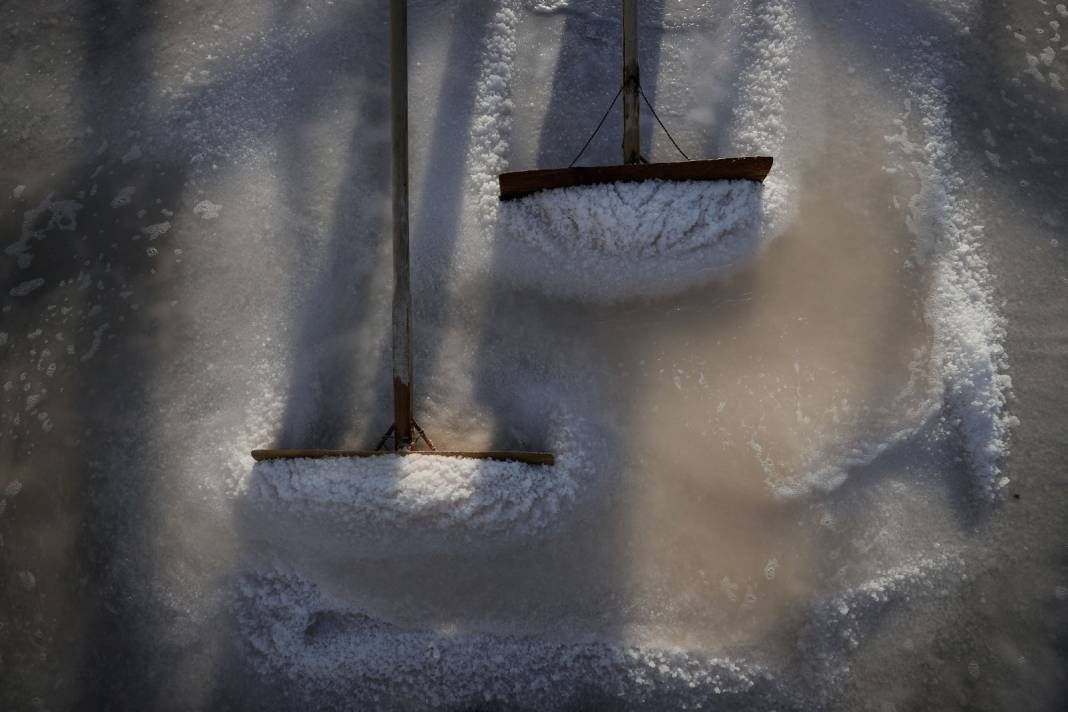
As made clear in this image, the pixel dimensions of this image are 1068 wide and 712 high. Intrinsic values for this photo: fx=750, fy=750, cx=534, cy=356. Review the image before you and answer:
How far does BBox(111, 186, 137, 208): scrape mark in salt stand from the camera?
2014mm

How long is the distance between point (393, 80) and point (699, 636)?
1507 mm

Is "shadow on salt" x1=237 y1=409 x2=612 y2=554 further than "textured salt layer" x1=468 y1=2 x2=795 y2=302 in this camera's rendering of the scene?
No

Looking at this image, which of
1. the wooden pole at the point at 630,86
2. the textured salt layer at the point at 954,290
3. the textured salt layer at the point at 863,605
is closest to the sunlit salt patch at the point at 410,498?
the textured salt layer at the point at 863,605

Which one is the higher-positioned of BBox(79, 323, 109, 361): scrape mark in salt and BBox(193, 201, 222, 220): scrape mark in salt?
BBox(193, 201, 222, 220): scrape mark in salt

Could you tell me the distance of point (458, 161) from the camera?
1995 millimetres

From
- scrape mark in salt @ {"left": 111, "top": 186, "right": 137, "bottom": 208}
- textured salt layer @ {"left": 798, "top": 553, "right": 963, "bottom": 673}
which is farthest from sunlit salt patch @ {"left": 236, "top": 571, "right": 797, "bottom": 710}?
scrape mark in salt @ {"left": 111, "top": 186, "right": 137, "bottom": 208}

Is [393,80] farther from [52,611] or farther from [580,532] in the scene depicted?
[52,611]

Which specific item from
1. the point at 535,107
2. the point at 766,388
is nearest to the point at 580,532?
the point at 766,388

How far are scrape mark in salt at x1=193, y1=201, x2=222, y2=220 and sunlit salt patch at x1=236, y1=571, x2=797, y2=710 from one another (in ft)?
3.17

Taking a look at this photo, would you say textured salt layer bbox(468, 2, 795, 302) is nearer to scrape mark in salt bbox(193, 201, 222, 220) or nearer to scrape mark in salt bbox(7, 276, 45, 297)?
scrape mark in salt bbox(193, 201, 222, 220)

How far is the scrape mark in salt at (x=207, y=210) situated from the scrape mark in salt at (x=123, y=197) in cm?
19

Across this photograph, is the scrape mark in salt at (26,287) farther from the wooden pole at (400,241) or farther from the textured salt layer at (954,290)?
the textured salt layer at (954,290)

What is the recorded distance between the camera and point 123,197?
2.02 meters

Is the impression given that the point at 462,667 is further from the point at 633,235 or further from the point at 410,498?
the point at 633,235
